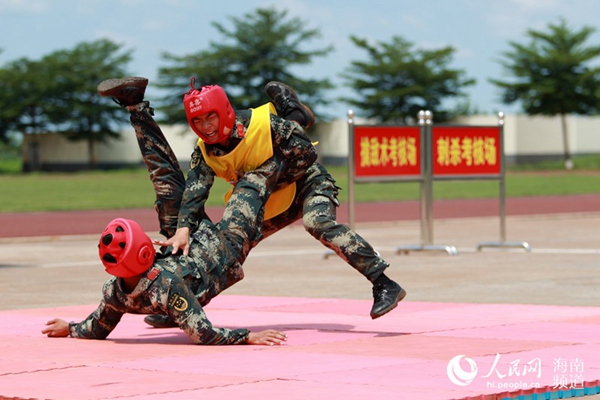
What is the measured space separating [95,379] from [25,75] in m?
89.2

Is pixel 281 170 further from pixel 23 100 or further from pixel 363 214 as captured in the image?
pixel 23 100

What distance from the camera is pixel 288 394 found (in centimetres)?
621

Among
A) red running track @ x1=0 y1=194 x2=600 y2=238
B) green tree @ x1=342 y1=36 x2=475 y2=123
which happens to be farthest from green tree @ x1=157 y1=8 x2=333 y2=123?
red running track @ x1=0 y1=194 x2=600 y2=238

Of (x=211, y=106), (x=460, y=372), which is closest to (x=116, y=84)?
(x=211, y=106)

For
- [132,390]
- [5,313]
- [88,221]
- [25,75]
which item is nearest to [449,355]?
[132,390]

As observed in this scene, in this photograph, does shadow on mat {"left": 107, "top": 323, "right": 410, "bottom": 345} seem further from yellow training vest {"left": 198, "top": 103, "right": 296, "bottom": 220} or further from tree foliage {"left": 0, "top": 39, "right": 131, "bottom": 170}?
tree foliage {"left": 0, "top": 39, "right": 131, "bottom": 170}

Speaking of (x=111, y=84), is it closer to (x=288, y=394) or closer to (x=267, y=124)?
(x=267, y=124)

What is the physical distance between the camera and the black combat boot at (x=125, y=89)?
28.0ft

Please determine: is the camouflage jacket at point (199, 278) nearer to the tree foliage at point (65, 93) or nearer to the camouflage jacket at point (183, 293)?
the camouflage jacket at point (183, 293)

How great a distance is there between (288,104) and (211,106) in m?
0.85

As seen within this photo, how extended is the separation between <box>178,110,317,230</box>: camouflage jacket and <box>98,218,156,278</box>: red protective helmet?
0.46m

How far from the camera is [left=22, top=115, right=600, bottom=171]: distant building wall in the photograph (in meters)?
79.4

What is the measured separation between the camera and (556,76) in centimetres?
8075

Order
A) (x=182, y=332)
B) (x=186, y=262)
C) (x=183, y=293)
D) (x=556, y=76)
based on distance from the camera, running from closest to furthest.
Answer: (x=183, y=293) → (x=186, y=262) → (x=182, y=332) → (x=556, y=76)
